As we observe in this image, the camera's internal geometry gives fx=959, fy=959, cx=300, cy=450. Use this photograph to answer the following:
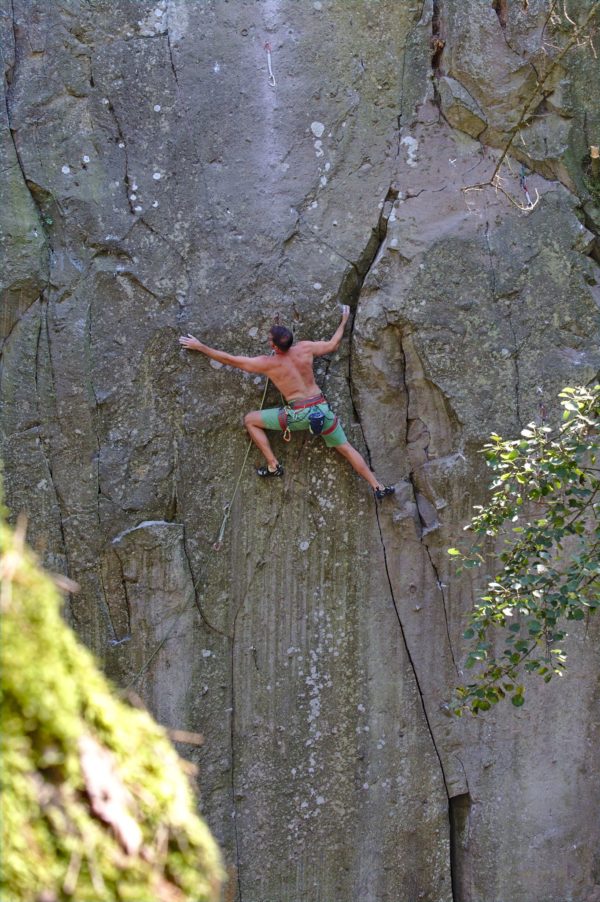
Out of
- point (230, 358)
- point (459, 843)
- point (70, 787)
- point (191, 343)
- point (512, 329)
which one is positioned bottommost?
point (70, 787)

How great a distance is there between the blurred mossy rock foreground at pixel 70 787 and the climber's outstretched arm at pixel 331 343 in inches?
130

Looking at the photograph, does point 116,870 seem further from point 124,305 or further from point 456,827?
point 456,827

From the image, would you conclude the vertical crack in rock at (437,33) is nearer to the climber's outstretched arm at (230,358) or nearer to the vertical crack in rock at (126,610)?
the climber's outstretched arm at (230,358)

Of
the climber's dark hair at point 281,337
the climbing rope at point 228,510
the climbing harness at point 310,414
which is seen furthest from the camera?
the climbing rope at point 228,510

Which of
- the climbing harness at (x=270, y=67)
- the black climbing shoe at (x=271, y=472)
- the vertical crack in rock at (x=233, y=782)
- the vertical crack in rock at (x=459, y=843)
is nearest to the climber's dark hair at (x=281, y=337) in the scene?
the black climbing shoe at (x=271, y=472)

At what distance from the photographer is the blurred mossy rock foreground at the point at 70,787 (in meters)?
1.76

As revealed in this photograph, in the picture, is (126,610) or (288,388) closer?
(288,388)

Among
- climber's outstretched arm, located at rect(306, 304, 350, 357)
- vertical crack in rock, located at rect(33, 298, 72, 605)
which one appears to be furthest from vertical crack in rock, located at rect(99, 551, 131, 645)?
climber's outstretched arm, located at rect(306, 304, 350, 357)

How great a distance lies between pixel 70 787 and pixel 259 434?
3416mm

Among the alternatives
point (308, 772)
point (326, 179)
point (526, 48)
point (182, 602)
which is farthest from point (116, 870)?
point (526, 48)

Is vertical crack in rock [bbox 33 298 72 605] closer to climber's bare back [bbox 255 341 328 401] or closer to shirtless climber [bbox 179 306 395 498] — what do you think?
shirtless climber [bbox 179 306 395 498]

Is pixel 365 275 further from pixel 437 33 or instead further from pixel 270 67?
pixel 437 33

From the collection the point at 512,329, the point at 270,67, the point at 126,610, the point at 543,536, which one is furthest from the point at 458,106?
the point at 126,610

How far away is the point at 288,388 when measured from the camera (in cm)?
510
